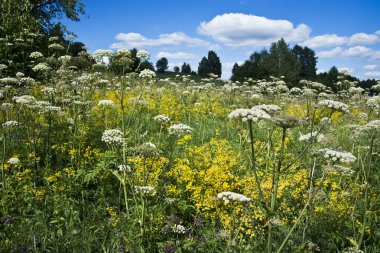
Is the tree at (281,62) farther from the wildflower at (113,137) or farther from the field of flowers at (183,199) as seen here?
the wildflower at (113,137)

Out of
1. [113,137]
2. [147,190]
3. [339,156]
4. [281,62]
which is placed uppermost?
[281,62]

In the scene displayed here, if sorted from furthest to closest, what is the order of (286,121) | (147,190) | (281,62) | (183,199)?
(281,62)
(183,199)
(147,190)
(286,121)

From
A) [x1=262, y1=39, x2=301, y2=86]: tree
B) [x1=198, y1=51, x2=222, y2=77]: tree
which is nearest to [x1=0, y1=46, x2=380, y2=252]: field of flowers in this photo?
[x1=262, y1=39, x2=301, y2=86]: tree

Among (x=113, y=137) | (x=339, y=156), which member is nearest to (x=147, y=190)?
(x=113, y=137)

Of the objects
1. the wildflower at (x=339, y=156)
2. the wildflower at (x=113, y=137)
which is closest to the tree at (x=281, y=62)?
the wildflower at (x=113, y=137)

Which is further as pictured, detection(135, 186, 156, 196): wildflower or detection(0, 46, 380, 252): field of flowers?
detection(135, 186, 156, 196): wildflower

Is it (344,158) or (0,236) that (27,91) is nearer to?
(0,236)

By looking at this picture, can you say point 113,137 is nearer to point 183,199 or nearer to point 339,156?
point 183,199

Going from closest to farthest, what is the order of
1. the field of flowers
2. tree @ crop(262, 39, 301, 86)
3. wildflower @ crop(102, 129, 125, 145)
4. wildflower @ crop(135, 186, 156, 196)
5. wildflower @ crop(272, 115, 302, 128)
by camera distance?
1. wildflower @ crop(272, 115, 302, 128)
2. the field of flowers
3. wildflower @ crop(135, 186, 156, 196)
4. wildflower @ crop(102, 129, 125, 145)
5. tree @ crop(262, 39, 301, 86)

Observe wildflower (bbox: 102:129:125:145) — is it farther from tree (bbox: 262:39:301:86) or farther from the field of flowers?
tree (bbox: 262:39:301:86)

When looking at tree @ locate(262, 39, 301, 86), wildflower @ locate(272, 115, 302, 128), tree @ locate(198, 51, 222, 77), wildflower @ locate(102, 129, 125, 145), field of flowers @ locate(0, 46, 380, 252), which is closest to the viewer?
wildflower @ locate(272, 115, 302, 128)

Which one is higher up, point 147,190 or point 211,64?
point 211,64

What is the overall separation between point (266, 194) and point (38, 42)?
14.6 m

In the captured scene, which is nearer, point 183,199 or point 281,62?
point 183,199
